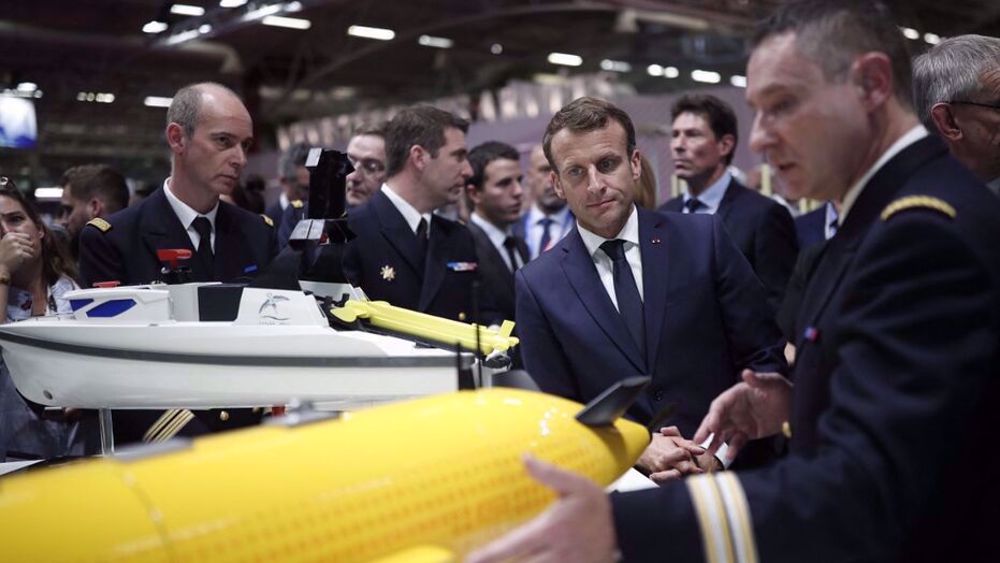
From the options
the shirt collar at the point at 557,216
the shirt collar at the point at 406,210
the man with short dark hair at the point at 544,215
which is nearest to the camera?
the shirt collar at the point at 406,210

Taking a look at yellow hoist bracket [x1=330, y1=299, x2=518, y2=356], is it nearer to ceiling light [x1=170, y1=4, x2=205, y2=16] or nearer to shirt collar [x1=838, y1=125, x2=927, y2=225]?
shirt collar [x1=838, y1=125, x2=927, y2=225]

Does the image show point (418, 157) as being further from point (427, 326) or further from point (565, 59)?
point (565, 59)

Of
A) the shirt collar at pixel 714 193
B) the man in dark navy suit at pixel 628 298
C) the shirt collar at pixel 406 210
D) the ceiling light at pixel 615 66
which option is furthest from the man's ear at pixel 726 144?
the ceiling light at pixel 615 66

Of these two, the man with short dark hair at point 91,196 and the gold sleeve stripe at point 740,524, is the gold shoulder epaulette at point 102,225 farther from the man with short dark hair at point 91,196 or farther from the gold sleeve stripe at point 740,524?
the gold sleeve stripe at point 740,524

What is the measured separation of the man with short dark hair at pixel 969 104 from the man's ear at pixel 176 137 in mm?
2511

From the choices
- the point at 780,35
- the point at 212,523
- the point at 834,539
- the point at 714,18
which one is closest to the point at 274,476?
the point at 212,523

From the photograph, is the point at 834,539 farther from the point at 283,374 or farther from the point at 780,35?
the point at 283,374

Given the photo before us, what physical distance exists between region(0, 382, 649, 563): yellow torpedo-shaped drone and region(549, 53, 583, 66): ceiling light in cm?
2162

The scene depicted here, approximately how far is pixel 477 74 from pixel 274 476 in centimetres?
2387

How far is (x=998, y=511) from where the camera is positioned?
144 centimetres

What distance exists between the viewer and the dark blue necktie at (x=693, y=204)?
507 cm

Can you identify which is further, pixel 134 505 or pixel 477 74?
pixel 477 74

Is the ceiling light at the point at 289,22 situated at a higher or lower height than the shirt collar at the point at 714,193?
higher

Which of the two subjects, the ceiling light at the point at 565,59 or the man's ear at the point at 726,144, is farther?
the ceiling light at the point at 565,59
